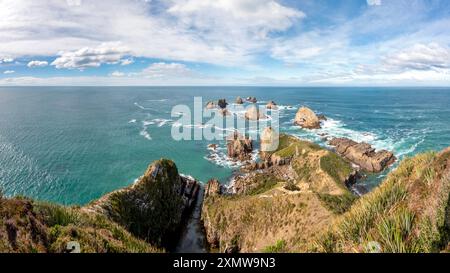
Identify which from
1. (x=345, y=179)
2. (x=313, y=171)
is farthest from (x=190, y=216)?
(x=345, y=179)

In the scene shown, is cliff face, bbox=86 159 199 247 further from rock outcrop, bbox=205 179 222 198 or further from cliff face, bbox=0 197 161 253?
cliff face, bbox=0 197 161 253

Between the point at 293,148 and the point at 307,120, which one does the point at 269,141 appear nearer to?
the point at 293,148

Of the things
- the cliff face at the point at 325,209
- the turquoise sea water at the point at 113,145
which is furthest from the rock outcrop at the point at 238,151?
the cliff face at the point at 325,209

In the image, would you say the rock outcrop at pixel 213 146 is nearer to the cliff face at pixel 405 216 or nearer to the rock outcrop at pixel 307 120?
the rock outcrop at pixel 307 120

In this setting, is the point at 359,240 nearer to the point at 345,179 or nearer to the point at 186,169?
the point at 345,179

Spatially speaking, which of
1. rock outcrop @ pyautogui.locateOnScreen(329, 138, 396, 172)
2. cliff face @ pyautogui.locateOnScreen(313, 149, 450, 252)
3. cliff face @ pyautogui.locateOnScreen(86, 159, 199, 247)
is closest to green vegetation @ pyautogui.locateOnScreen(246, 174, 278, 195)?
cliff face @ pyautogui.locateOnScreen(86, 159, 199, 247)

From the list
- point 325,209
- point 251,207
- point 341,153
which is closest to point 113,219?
point 251,207
